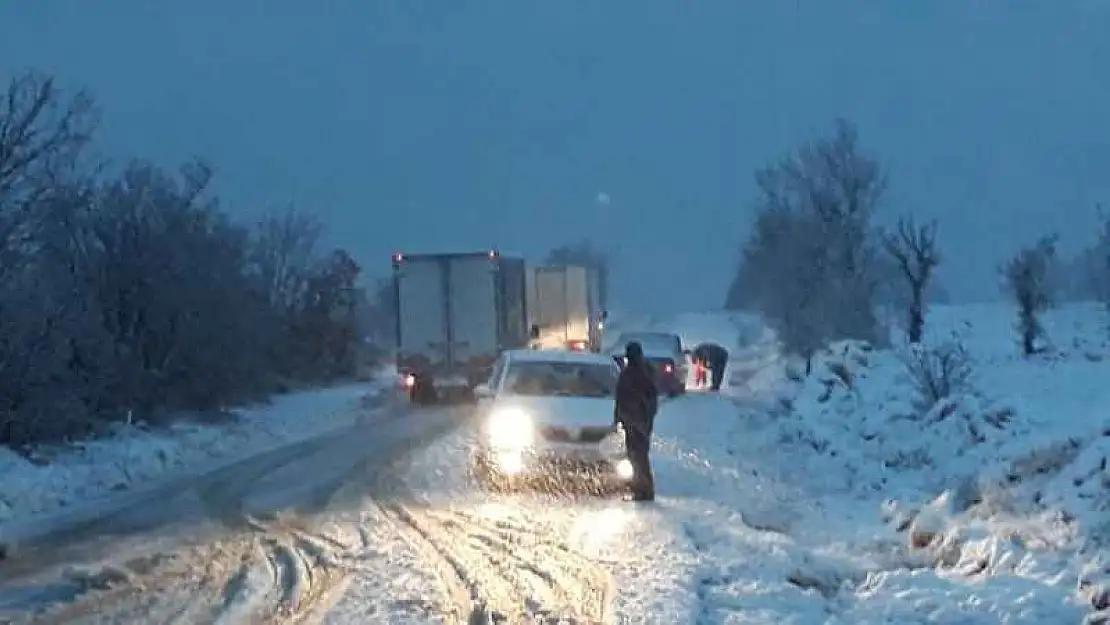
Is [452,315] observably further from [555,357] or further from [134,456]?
[555,357]

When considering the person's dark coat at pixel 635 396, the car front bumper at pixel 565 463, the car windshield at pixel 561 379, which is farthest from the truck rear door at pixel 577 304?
the person's dark coat at pixel 635 396

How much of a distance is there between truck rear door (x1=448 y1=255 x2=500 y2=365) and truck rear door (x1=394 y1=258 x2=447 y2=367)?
41 centimetres

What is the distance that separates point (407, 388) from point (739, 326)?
71.9 metres

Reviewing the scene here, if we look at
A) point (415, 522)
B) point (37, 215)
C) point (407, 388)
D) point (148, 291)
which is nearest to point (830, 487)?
point (415, 522)

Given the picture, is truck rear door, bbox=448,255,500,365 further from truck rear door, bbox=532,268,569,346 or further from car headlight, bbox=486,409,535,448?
car headlight, bbox=486,409,535,448

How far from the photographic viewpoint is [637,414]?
54.7 feet

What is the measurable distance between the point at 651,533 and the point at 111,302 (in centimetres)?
1897

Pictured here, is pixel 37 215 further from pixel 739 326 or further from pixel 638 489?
pixel 739 326

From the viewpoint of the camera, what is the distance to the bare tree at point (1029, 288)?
40250 millimetres

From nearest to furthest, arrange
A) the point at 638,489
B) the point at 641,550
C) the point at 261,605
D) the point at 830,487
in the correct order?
the point at 261,605 → the point at 641,550 → the point at 638,489 → the point at 830,487

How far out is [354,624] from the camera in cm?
938

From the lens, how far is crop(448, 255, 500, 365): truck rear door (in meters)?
35.2

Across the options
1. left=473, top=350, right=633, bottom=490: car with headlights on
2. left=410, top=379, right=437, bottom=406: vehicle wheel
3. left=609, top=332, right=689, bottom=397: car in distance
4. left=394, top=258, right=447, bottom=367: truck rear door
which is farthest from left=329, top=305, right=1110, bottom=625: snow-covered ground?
left=609, top=332, right=689, bottom=397: car in distance

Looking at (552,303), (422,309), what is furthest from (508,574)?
(552,303)
